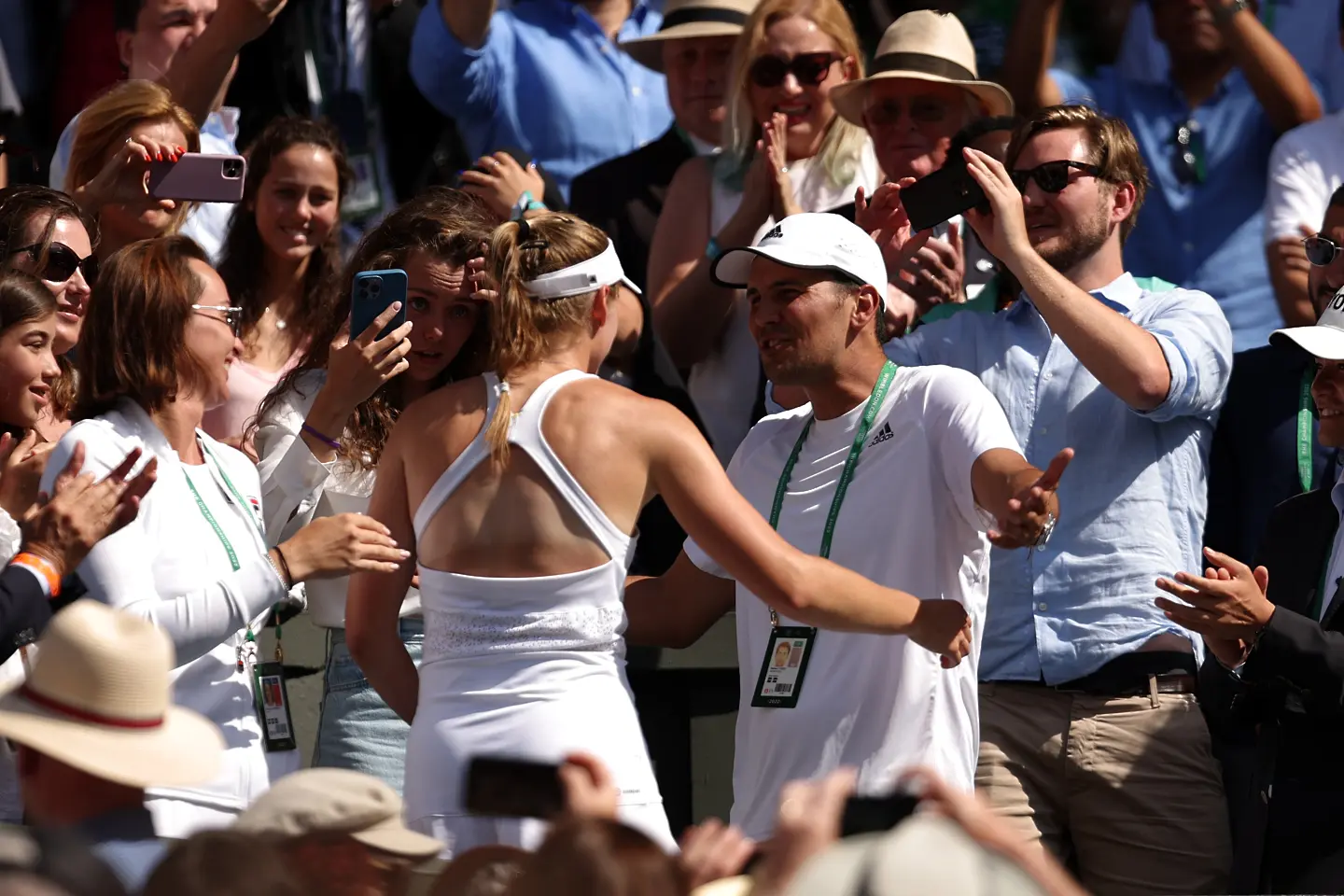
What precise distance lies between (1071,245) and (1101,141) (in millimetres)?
318

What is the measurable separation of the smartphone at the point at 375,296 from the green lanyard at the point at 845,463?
101 centimetres

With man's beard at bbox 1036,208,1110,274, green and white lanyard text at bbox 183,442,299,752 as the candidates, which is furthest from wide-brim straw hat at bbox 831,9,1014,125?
green and white lanyard text at bbox 183,442,299,752

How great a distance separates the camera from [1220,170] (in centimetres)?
667

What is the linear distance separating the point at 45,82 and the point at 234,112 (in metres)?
1.09

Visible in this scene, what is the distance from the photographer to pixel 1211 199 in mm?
6656

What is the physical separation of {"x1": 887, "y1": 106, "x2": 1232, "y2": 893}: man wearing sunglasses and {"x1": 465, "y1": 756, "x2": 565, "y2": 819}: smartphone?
206 cm

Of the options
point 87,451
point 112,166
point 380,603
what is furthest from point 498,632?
point 112,166

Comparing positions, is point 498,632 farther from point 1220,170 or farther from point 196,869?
point 1220,170

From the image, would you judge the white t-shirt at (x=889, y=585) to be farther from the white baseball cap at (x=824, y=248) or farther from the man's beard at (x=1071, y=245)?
the man's beard at (x=1071, y=245)

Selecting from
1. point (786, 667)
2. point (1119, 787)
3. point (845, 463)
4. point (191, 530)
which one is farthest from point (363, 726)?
point (1119, 787)

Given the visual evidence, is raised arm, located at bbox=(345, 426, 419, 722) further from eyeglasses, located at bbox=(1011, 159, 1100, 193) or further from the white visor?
eyeglasses, located at bbox=(1011, 159, 1100, 193)

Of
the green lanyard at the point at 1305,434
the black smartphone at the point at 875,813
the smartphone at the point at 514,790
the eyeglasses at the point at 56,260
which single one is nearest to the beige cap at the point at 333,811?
the smartphone at the point at 514,790

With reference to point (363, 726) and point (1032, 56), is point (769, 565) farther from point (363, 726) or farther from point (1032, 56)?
point (1032, 56)

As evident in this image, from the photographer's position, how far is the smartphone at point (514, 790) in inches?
115
